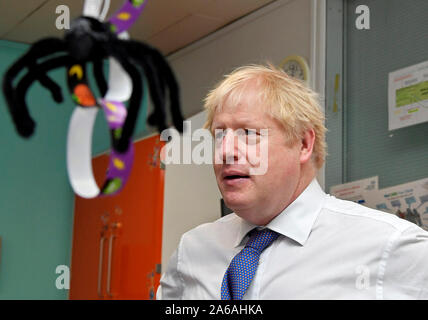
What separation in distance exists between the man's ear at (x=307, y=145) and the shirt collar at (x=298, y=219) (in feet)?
0.20

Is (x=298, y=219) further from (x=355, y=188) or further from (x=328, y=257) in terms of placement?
(x=355, y=188)

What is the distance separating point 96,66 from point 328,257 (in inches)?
25.7

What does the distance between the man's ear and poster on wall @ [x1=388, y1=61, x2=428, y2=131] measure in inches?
49.3

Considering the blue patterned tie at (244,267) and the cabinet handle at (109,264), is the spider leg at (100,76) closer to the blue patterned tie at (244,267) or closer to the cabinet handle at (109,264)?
Result: the blue patterned tie at (244,267)

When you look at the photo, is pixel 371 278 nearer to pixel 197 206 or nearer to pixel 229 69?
pixel 197 206

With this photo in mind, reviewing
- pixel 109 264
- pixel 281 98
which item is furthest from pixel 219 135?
pixel 109 264

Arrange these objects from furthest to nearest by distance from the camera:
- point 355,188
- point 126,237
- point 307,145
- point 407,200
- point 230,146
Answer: point 126,237, point 355,188, point 407,200, point 307,145, point 230,146

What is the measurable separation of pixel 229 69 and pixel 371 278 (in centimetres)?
246

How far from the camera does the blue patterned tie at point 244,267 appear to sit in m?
1.12

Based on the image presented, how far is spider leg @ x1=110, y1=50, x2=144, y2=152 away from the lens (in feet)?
2.03

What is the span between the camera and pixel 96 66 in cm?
67

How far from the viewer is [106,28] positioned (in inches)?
25.4

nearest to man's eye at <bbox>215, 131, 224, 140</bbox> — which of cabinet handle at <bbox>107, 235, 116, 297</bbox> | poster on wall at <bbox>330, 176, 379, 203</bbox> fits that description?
poster on wall at <bbox>330, 176, 379, 203</bbox>

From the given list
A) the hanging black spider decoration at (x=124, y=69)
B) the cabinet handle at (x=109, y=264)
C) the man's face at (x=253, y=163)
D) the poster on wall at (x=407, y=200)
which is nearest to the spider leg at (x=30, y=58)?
the hanging black spider decoration at (x=124, y=69)
